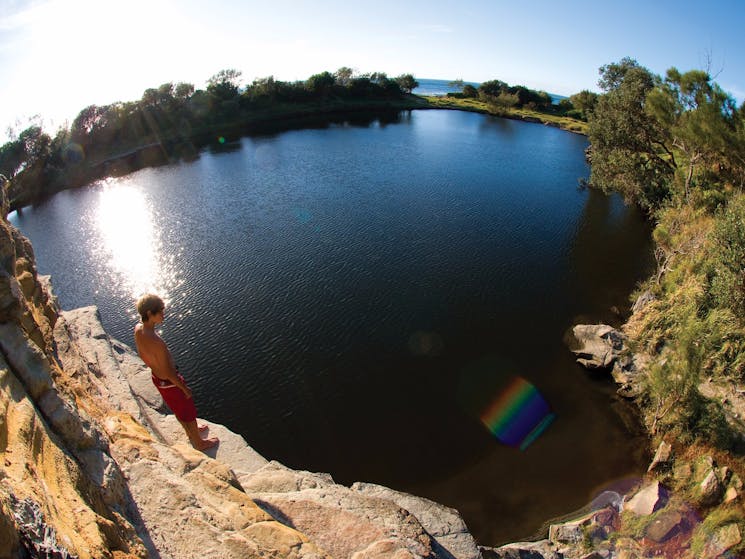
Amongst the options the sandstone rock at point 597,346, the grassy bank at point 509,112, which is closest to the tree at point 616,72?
the grassy bank at point 509,112

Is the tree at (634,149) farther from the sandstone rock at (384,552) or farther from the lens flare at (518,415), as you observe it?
the sandstone rock at (384,552)

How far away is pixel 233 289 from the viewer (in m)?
30.2

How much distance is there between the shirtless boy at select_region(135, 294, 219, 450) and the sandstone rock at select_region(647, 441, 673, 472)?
62.9 feet

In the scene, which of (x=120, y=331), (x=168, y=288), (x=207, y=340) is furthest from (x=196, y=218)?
(x=207, y=340)

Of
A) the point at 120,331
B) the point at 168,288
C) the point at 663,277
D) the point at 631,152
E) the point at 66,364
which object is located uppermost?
the point at 631,152

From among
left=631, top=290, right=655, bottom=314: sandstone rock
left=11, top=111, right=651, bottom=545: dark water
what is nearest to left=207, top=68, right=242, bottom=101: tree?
left=11, top=111, right=651, bottom=545: dark water

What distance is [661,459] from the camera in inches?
720

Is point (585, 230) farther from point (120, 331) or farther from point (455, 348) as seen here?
point (120, 331)

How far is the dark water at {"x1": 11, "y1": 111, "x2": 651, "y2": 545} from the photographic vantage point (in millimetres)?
19594

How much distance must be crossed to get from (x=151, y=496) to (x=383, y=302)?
73.0 feet

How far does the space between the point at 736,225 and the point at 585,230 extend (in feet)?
73.4

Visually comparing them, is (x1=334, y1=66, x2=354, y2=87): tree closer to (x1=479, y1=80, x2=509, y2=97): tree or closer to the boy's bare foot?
(x1=479, y1=80, x2=509, y2=97): tree

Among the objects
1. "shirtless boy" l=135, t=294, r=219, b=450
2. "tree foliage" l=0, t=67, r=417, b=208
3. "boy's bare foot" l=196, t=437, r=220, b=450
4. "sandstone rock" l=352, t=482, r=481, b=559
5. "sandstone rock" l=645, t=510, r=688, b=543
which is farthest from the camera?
"tree foliage" l=0, t=67, r=417, b=208

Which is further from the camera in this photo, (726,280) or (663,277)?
(663,277)
